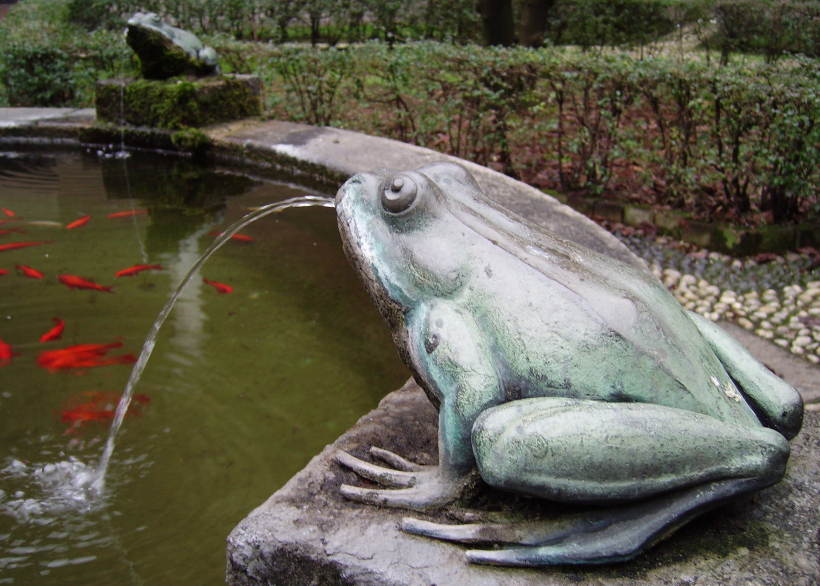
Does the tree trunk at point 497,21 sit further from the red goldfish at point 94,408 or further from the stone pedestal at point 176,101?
the red goldfish at point 94,408

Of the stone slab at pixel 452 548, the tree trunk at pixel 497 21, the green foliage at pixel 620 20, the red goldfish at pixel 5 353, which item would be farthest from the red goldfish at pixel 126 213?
the green foliage at pixel 620 20

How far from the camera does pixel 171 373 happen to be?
4043 millimetres

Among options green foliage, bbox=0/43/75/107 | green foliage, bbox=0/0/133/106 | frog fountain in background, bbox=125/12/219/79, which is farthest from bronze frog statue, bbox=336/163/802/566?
green foliage, bbox=0/43/75/107

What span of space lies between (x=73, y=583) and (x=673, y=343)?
2.27 metres

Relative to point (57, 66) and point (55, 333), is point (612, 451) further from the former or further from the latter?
point (57, 66)

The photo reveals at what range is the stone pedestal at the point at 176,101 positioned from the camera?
23.0 feet

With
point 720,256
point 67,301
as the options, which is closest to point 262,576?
point 67,301

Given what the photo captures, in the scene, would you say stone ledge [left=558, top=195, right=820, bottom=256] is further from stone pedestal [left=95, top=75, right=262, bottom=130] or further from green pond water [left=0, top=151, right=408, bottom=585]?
stone pedestal [left=95, top=75, right=262, bottom=130]

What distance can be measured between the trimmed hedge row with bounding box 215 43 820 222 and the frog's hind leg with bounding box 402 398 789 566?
13.5ft

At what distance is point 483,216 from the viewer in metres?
2.39

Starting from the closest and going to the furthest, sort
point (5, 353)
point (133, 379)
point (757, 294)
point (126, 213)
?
point (133, 379) → point (5, 353) → point (757, 294) → point (126, 213)

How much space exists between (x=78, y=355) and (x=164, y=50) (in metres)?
3.94

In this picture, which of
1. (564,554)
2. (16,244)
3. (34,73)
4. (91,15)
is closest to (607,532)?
(564,554)

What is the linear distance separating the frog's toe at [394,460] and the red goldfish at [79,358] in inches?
82.8
